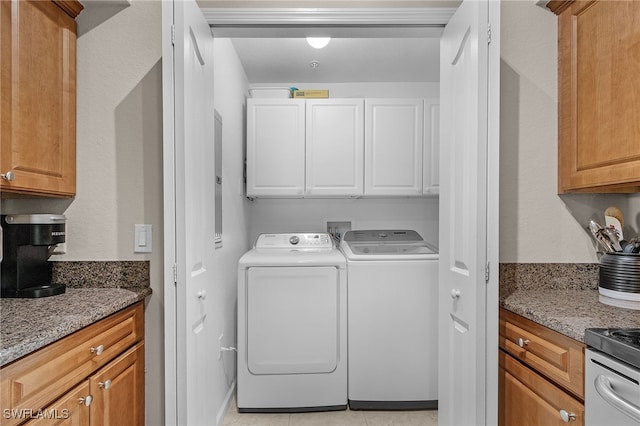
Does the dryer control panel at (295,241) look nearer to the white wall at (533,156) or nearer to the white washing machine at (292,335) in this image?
the white washing machine at (292,335)

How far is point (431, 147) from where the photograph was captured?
3.20 metres

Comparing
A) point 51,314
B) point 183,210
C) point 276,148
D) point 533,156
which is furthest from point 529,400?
point 276,148

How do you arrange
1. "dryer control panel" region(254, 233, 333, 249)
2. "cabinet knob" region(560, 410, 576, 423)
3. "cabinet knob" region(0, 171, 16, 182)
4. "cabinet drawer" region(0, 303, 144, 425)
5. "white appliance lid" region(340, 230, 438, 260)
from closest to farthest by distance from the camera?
"cabinet drawer" region(0, 303, 144, 425) → "cabinet knob" region(560, 410, 576, 423) → "cabinet knob" region(0, 171, 16, 182) → "white appliance lid" region(340, 230, 438, 260) → "dryer control panel" region(254, 233, 333, 249)

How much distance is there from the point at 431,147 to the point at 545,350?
86.1 inches

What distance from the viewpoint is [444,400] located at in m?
1.75

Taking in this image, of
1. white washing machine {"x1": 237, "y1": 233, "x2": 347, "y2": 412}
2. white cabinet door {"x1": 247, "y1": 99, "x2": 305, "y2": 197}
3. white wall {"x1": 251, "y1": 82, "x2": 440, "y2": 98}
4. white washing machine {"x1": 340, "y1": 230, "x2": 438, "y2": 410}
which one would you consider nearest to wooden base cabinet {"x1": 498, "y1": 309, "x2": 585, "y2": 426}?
white washing machine {"x1": 340, "y1": 230, "x2": 438, "y2": 410}

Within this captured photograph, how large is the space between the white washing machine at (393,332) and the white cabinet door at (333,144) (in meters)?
0.92

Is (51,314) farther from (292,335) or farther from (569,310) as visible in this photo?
(569,310)

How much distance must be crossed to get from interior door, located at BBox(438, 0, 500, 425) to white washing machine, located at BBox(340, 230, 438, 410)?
2.55 ft

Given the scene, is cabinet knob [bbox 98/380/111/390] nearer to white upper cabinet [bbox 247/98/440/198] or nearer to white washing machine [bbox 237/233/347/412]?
white washing machine [bbox 237/233/347/412]

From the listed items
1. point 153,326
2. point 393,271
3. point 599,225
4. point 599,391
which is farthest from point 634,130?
point 153,326

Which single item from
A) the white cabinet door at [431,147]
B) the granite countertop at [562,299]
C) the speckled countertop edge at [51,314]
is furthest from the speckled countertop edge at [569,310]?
the white cabinet door at [431,147]

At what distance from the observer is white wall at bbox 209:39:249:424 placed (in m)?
2.33

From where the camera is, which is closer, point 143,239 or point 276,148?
point 143,239
